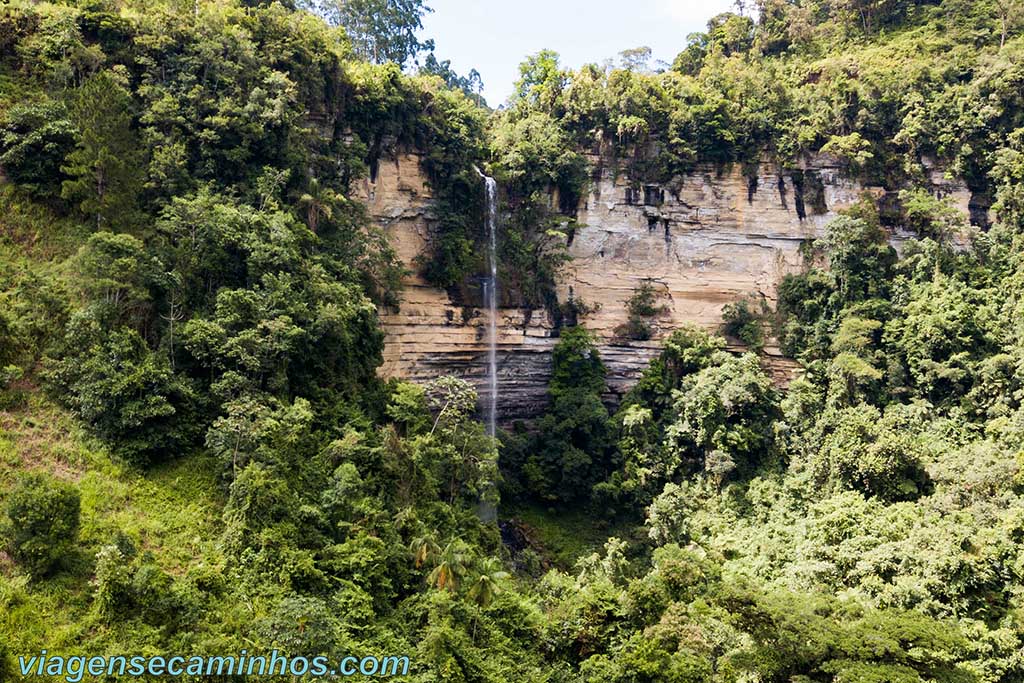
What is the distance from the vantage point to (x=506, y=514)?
70.7ft

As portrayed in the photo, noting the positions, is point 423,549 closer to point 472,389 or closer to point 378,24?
point 472,389

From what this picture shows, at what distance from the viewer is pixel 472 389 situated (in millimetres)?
17531

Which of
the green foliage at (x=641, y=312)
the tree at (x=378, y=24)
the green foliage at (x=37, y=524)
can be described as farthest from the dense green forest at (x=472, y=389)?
the tree at (x=378, y=24)

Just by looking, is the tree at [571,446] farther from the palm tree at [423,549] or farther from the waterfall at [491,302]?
the palm tree at [423,549]

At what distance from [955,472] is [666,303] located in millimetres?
10246

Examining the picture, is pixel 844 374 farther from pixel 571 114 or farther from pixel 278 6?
pixel 278 6

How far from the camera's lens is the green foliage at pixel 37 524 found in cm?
978

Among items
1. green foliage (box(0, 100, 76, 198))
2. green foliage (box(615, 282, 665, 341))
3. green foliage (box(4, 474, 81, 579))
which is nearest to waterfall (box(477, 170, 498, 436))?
green foliage (box(615, 282, 665, 341))

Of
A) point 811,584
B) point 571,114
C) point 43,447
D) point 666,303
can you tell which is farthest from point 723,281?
point 43,447

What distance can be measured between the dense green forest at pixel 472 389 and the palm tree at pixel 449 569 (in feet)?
Answer: 0.21

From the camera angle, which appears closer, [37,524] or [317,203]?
[37,524]

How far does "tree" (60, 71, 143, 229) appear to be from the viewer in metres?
14.7

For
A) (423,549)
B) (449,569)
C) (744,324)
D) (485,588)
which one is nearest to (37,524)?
(423,549)

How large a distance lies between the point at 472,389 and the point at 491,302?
19.5ft
